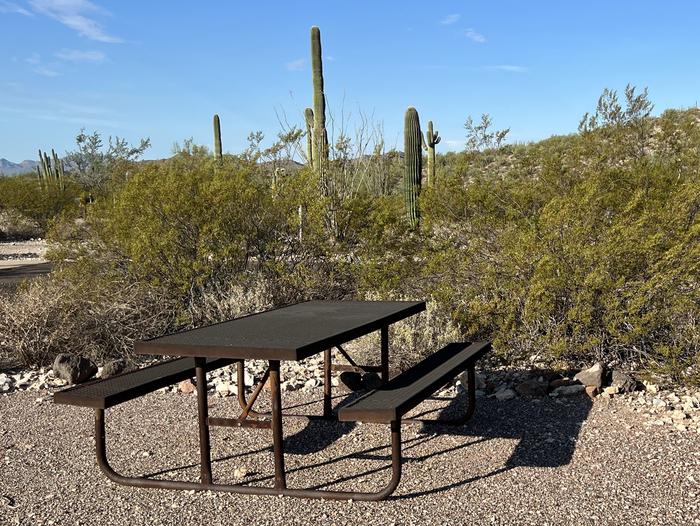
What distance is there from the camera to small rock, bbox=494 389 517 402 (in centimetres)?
578

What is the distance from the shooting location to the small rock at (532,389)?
5.82 meters

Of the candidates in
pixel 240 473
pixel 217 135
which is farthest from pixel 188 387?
pixel 217 135

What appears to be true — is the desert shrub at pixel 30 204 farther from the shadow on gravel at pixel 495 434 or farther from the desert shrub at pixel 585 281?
the shadow on gravel at pixel 495 434

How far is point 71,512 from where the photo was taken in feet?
12.6

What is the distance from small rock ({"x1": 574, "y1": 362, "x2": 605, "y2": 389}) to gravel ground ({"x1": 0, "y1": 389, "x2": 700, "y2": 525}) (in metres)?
0.17

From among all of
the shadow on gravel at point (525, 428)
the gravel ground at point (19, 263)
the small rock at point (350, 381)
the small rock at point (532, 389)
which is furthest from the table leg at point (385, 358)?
the gravel ground at point (19, 263)

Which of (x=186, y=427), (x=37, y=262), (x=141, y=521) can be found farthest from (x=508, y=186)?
(x=37, y=262)

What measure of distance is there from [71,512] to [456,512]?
177 centimetres

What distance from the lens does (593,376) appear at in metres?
5.80

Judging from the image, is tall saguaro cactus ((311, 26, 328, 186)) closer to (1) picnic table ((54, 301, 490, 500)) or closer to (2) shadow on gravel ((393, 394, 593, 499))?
(2) shadow on gravel ((393, 394, 593, 499))

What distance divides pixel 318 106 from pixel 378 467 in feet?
33.2

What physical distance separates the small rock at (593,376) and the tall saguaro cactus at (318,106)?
4.65 m

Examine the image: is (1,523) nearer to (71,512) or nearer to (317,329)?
(71,512)

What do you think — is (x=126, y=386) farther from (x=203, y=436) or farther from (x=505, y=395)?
(x=505, y=395)
